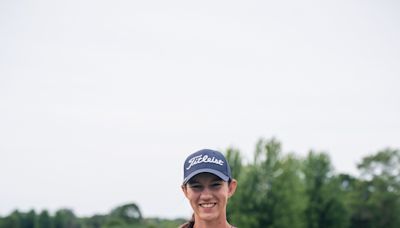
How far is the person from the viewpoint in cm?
398

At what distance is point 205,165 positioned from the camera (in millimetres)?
3977

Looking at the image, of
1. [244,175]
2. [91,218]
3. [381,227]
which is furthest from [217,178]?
[91,218]

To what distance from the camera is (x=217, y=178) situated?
403 centimetres

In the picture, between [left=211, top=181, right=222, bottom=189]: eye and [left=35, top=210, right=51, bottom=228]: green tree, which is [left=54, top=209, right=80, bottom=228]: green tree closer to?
[left=35, top=210, right=51, bottom=228]: green tree

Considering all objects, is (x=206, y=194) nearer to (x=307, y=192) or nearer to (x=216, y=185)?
(x=216, y=185)

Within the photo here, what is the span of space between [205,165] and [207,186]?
0.57 ft

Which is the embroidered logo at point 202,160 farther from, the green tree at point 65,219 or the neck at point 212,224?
the green tree at point 65,219

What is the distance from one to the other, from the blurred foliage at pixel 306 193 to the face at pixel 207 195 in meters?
24.4

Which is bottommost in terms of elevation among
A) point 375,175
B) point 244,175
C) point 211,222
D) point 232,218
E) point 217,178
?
point 211,222

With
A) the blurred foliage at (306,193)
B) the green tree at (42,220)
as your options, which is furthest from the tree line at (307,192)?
the green tree at (42,220)

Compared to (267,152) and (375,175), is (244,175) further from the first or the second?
(375,175)

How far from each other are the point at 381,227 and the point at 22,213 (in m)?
51.9

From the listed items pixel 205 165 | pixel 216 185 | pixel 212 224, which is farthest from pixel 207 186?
pixel 212 224

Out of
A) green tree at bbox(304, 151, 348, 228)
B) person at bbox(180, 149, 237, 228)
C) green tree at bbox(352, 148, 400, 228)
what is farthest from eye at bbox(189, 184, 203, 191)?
green tree at bbox(352, 148, 400, 228)
